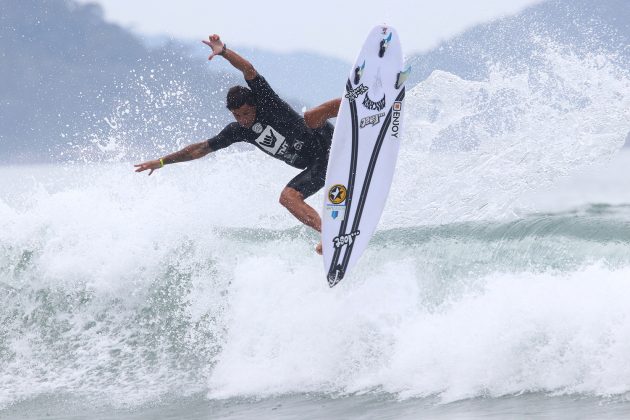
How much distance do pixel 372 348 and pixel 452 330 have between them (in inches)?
23.2

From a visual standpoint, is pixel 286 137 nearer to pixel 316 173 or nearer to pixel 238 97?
pixel 316 173

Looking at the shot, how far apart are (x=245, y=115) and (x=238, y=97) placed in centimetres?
17

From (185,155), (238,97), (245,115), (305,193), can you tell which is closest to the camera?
(238,97)

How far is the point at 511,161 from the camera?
34.9ft

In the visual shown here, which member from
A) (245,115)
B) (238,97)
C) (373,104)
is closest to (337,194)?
(373,104)

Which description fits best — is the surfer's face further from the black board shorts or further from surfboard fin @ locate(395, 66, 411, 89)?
surfboard fin @ locate(395, 66, 411, 89)

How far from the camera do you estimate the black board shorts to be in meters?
6.68

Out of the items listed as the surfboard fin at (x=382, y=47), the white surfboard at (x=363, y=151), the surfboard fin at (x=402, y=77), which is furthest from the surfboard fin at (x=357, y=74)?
the surfboard fin at (x=402, y=77)

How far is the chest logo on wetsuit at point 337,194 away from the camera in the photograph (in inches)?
258

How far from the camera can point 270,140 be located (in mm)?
6621

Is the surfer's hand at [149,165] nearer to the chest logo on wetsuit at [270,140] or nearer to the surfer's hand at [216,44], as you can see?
the chest logo on wetsuit at [270,140]

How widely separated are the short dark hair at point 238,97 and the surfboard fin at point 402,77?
3.79 feet

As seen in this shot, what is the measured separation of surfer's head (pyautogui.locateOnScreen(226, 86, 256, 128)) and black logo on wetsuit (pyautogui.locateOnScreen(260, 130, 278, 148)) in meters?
0.16

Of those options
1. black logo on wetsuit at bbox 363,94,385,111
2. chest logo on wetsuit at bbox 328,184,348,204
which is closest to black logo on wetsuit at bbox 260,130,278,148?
chest logo on wetsuit at bbox 328,184,348,204
